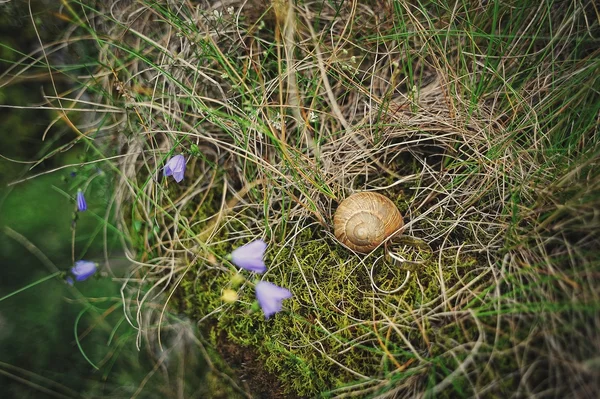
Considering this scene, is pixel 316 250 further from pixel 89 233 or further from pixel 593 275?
pixel 89 233

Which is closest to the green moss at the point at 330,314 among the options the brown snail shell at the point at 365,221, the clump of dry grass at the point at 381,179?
the clump of dry grass at the point at 381,179

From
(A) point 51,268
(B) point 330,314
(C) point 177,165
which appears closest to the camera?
(B) point 330,314

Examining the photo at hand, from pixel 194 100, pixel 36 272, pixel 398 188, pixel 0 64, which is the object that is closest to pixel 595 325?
pixel 398 188

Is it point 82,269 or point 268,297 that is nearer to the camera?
point 268,297

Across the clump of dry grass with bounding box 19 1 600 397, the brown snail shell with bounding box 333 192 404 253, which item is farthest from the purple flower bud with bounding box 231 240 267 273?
the brown snail shell with bounding box 333 192 404 253

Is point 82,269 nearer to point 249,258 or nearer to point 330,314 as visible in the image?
point 249,258

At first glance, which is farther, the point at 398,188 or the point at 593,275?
the point at 398,188

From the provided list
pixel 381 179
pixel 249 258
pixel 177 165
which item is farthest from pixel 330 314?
pixel 177 165

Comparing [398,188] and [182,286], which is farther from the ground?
[398,188]
